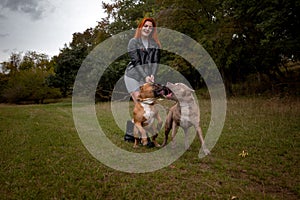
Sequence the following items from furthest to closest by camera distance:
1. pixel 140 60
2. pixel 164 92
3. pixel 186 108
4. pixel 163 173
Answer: pixel 140 60
pixel 164 92
pixel 186 108
pixel 163 173

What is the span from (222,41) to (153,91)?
484 inches

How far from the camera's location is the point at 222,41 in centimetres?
1565

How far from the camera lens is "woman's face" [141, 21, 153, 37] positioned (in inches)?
201

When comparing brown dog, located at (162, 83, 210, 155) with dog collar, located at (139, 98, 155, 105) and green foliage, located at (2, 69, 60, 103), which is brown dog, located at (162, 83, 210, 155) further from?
green foliage, located at (2, 69, 60, 103)

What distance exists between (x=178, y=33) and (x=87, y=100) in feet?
31.1

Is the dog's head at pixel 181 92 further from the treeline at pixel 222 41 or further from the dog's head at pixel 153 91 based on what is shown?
the treeline at pixel 222 41

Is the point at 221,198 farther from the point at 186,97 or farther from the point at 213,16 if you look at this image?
the point at 213,16

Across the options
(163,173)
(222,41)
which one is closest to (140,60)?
(163,173)

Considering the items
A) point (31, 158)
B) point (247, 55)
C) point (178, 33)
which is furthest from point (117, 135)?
point (247, 55)

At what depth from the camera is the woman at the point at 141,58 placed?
5.06 metres

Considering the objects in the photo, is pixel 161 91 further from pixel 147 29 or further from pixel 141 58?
pixel 147 29

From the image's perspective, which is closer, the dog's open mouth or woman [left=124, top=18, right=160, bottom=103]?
the dog's open mouth

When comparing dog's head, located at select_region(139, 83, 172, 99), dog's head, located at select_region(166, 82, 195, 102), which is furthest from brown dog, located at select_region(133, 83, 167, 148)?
dog's head, located at select_region(166, 82, 195, 102)

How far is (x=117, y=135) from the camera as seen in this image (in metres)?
6.58
